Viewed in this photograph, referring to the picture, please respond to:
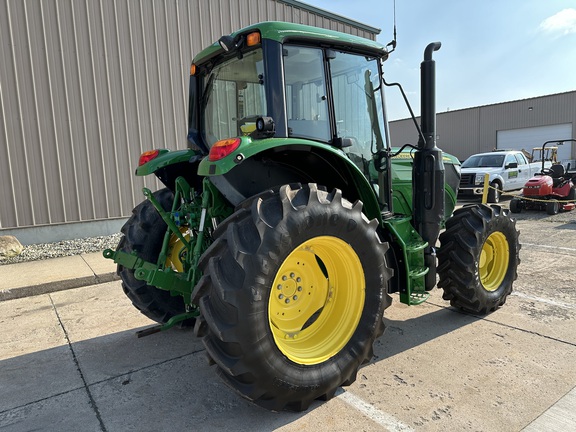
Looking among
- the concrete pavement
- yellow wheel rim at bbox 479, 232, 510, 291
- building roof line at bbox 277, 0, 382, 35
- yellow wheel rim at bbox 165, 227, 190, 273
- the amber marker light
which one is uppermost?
building roof line at bbox 277, 0, 382, 35

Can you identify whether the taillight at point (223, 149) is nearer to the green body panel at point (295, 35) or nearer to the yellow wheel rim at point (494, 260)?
the green body panel at point (295, 35)

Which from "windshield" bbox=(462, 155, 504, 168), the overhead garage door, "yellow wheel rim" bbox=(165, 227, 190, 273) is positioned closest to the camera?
"yellow wheel rim" bbox=(165, 227, 190, 273)

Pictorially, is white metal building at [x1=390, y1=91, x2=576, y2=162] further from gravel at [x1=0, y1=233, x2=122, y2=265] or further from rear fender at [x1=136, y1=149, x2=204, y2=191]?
rear fender at [x1=136, y1=149, x2=204, y2=191]

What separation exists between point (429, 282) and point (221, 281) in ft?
7.22

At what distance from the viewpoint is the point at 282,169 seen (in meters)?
3.11

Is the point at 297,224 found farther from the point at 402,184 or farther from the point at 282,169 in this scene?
the point at 402,184

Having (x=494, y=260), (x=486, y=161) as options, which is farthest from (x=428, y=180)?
(x=486, y=161)

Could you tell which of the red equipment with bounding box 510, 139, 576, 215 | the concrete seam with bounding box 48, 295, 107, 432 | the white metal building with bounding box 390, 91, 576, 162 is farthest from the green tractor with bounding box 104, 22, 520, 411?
the white metal building with bounding box 390, 91, 576, 162

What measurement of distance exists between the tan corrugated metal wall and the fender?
6.71 metres

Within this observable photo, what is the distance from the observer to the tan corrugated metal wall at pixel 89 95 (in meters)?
7.72

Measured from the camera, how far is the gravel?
287 inches

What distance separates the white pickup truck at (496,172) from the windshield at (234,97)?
11672mm

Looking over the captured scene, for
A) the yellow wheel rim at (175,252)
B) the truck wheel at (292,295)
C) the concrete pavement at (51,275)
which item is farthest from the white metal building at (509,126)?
the truck wheel at (292,295)

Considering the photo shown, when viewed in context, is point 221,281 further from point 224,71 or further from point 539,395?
point 539,395
